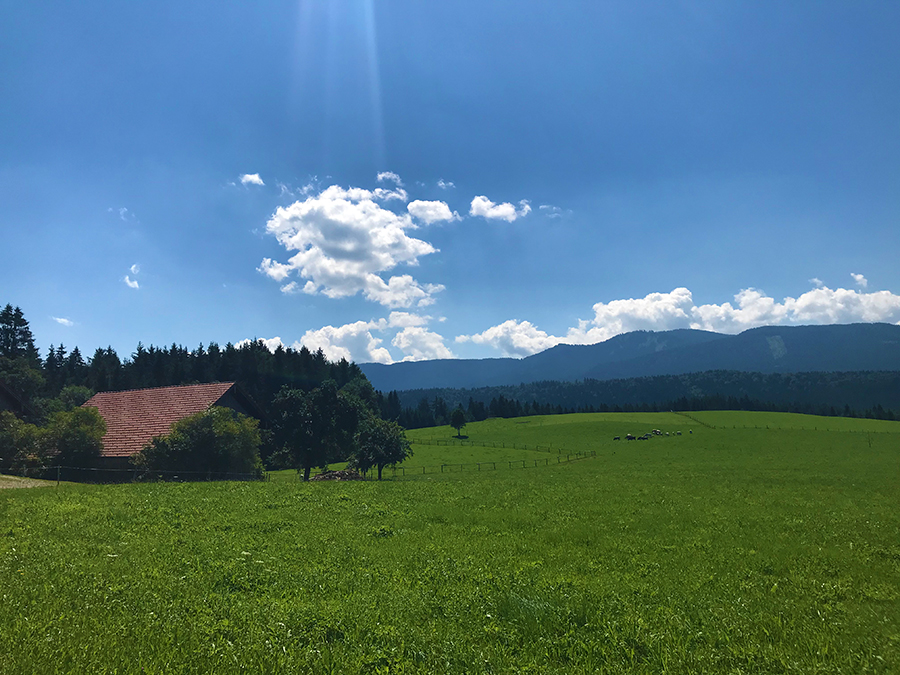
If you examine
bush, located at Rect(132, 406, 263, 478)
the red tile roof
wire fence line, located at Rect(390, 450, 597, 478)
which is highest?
the red tile roof

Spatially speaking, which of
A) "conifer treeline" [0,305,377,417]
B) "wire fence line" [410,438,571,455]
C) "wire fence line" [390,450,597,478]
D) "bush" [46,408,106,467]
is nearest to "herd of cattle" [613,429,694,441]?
"wire fence line" [410,438,571,455]

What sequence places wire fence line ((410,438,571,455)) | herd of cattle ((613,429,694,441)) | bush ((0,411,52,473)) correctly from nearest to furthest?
bush ((0,411,52,473)) < wire fence line ((410,438,571,455)) < herd of cattle ((613,429,694,441))

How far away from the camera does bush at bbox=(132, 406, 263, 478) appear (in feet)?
107

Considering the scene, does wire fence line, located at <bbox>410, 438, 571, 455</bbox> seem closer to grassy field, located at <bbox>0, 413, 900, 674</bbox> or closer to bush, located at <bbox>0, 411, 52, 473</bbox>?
grassy field, located at <bbox>0, 413, 900, 674</bbox>

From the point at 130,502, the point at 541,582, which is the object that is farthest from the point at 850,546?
the point at 130,502

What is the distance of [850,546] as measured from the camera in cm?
1466

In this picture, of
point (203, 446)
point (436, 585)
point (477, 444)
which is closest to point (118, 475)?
point (203, 446)

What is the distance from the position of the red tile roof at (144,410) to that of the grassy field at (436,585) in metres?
16.1

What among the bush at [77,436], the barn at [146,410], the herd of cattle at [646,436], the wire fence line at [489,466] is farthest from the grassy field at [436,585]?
the herd of cattle at [646,436]

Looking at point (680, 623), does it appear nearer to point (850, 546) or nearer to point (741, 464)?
point (850, 546)

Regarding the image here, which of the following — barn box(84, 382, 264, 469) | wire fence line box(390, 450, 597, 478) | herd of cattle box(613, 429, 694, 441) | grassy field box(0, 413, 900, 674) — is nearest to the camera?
grassy field box(0, 413, 900, 674)

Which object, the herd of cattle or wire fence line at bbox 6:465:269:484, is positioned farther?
the herd of cattle

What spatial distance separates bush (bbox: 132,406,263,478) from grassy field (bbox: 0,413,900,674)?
11418 millimetres

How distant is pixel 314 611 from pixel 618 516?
15209 millimetres
